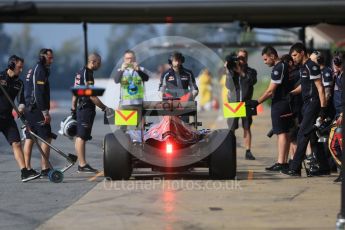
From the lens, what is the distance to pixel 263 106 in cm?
4138

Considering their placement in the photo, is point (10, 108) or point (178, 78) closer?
point (10, 108)

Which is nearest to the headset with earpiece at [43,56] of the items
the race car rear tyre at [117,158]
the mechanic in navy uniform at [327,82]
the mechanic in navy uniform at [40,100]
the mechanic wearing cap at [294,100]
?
the mechanic in navy uniform at [40,100]

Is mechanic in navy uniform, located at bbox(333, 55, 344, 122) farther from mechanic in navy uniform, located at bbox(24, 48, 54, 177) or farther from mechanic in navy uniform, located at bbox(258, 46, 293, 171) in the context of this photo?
mechanic in navy uniform, located at bbox(24, 48, 54, 177)

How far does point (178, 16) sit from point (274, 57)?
7731 millimetres

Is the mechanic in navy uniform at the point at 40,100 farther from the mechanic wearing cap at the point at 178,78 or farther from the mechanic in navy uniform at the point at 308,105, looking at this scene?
the mechanic in navy uniform at the point at 308,105

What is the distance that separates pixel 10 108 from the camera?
14102 mm

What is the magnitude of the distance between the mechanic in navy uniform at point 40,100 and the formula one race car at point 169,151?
1.13m

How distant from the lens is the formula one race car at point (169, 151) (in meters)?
13.6

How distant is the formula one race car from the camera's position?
44.7ft

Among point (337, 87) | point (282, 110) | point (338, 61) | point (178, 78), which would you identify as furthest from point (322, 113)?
point (178, 78)

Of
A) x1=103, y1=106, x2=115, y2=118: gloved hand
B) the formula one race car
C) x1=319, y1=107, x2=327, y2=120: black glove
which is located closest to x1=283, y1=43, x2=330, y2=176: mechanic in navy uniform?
x1=319, y1=107, x2=327, y2=120: black glove

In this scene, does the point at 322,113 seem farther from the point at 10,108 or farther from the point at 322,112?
the point at 10,108

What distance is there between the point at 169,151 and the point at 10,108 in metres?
2.39

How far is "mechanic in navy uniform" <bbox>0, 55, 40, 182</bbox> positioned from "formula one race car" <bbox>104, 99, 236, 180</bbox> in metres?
1.25
